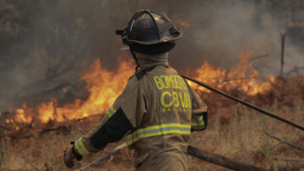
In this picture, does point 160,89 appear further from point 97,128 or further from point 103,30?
point 103,30

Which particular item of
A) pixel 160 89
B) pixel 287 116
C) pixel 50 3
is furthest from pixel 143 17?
pixel 50 3

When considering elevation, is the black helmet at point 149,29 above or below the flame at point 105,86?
above

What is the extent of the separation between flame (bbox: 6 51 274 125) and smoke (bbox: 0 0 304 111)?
239 mm

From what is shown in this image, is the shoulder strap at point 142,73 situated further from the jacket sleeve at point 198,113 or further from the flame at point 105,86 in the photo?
the flame at point 105,86

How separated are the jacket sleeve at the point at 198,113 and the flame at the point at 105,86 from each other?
3.96 metres

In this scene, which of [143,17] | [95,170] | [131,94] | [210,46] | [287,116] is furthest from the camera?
[210,46]

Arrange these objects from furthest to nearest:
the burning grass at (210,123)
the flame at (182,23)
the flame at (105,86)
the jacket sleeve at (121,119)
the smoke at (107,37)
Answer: the flame at (182,23), the smoke at (107,37), the flame at (105,86), the burning grass at (210,123), the jacket sleeve at (121,119)

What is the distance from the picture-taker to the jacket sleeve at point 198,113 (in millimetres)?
2846

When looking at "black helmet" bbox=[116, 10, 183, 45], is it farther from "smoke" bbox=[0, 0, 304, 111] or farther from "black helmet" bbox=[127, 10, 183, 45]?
"smoke" bbox=[0, 0, 304, 111]

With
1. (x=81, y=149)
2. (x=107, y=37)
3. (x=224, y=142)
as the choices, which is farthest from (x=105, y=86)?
(x=81, y=149)

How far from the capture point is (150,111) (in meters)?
2.51

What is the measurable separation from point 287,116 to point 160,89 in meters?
4.33

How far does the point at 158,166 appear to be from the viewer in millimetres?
2523

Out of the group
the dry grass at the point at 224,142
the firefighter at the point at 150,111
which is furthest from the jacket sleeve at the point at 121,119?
the dry grass at the point at 224,142
